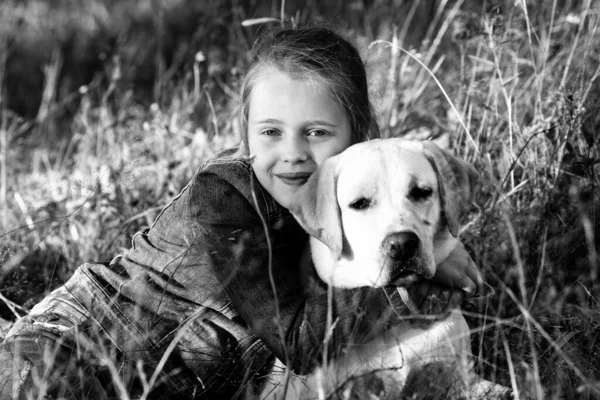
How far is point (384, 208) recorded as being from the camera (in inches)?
102

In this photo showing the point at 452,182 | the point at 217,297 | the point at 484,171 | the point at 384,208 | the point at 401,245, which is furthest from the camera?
the point at 484,171

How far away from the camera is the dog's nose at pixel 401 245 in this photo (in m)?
2.45

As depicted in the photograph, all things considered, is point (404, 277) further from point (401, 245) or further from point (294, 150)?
point (294, 150)

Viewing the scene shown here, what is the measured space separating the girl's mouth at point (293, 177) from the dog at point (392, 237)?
29 centimetres

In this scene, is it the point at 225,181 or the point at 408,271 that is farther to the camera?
the point at 225,181

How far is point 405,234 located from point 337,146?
0.75 m

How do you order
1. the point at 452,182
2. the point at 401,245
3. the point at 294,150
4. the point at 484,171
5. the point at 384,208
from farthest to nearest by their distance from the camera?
the point at 484,171 → the point at 294,150 → the point at 452,182 → the point at 384,208 → the point at 401,245

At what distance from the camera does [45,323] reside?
114 inches

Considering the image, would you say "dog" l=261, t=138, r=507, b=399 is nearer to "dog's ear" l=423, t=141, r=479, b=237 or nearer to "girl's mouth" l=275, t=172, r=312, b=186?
"dog's ear" l=423, t=141, r=479, b=237

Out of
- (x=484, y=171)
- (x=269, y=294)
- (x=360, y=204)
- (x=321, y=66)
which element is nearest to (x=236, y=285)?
(x=269, y=294)

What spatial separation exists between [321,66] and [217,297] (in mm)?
1026

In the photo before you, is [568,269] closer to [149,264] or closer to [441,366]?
[441,366]

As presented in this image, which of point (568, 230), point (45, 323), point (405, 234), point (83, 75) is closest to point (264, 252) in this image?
point (405, 234)

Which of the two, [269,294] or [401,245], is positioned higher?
[401,245]
